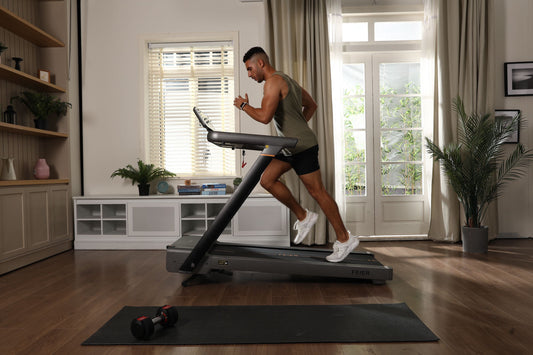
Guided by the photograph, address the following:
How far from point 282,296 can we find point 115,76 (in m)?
3.51

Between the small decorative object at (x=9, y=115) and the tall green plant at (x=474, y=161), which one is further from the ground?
the small decorative object at (x=9, y=115)

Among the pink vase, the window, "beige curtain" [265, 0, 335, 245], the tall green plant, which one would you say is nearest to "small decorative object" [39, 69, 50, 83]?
the pink vase

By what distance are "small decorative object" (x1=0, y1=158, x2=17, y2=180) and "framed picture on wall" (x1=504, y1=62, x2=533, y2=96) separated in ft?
16.8

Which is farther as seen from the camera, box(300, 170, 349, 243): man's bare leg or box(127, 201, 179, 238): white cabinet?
box(127, 201, 179, 238): white cabinet

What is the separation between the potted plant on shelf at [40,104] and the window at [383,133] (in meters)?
3.11

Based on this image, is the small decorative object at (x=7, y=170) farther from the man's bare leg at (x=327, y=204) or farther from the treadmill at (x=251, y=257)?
the man's bare leg at (x=327, y=204)

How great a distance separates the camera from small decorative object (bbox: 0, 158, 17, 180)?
3.62 meters

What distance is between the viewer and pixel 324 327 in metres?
1.92

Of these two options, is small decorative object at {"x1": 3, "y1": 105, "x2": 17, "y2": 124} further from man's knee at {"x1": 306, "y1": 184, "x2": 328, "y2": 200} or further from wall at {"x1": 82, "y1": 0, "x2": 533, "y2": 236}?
man's knee at {"x1": 306, "y1": 184, "x2": 328, "y2": 200}

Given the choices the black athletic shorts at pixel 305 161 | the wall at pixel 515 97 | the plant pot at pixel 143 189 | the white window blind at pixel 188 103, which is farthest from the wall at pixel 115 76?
the wall at pixel 515 97

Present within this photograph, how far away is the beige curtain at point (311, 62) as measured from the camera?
442 cm

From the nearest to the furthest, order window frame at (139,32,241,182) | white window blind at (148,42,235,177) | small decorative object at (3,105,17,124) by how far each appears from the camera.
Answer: small decorative object at (3,105,17,124) → window frame at (139,32,241,182) → white window blind at (148,42,235,177)

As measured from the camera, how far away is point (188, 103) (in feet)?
15.8

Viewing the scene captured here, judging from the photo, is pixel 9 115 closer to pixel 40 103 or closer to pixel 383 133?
pixel 40 103
